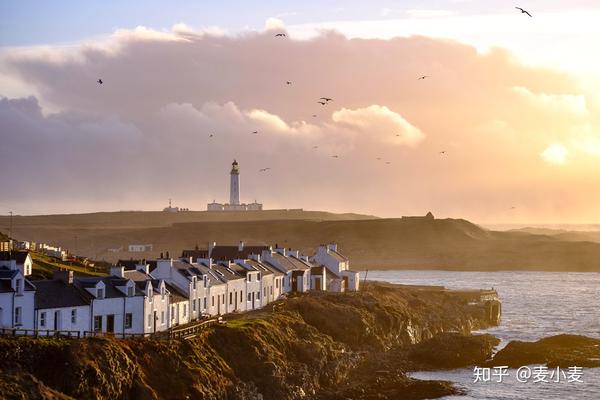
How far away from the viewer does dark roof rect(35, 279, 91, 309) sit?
5319 centimetres

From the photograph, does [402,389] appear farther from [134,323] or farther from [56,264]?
[56,264]

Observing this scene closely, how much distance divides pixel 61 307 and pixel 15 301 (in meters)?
2.93

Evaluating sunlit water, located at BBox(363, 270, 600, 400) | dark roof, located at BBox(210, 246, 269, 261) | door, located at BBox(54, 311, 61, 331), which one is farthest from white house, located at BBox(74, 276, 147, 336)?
dark roof, located at BBox(210, 246, 269, 261)

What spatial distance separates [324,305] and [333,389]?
1892 centimetres

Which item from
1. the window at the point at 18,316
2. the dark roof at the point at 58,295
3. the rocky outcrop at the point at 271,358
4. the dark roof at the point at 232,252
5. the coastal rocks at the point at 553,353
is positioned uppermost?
the dark roof at the point at 232,252

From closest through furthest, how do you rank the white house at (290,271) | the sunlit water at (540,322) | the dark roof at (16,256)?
1. the dark roof at (16,256)
2. the sunlit water at (540,322)
3. the white house at (290,271)

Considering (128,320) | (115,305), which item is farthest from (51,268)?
(115,305)

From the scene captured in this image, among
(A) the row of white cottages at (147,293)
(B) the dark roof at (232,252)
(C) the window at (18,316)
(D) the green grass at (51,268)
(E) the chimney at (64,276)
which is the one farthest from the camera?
(B) the dark roof at (232,252)

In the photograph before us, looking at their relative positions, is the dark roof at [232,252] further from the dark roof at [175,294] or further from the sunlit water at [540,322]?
the dark roof at [175,294]

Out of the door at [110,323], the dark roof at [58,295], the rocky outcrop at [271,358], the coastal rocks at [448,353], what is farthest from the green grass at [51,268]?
the coastal rocks at [448,353]

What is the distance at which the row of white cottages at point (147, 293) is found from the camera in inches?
2053

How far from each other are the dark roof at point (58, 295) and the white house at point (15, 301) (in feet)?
2.11

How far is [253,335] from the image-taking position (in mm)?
62156

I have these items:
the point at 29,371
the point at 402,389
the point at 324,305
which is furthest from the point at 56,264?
the point at 29,371
